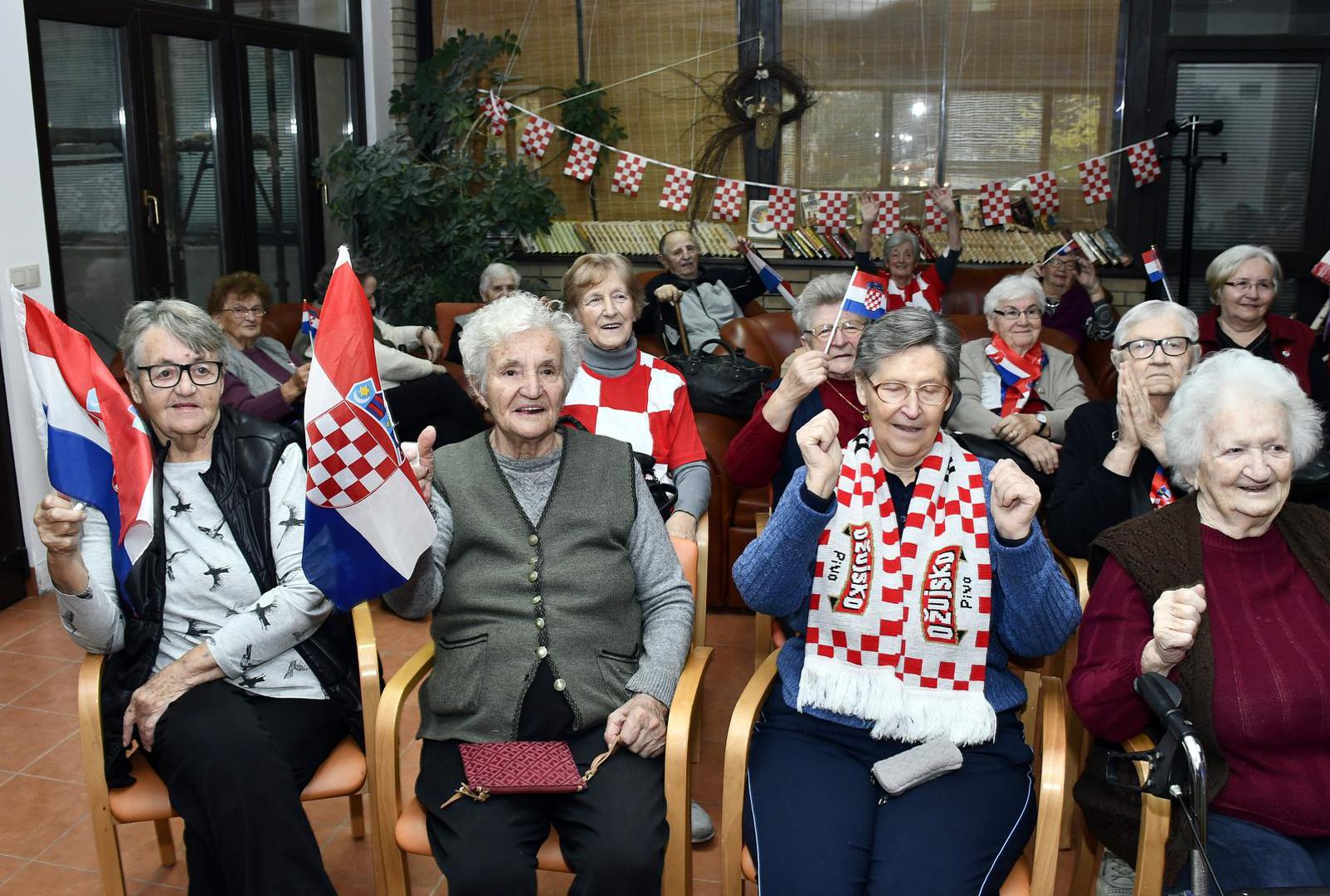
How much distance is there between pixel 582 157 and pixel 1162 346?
5.28m

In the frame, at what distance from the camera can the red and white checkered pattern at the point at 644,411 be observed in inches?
125

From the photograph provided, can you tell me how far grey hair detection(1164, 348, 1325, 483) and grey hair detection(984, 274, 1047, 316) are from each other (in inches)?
64.8

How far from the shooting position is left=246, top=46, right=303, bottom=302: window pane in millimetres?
6242

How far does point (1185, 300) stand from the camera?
7039 millimetres

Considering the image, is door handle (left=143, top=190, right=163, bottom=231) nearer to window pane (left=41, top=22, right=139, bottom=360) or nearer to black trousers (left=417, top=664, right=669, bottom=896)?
window pane (left=41, top=22, right=139, bottom=360)

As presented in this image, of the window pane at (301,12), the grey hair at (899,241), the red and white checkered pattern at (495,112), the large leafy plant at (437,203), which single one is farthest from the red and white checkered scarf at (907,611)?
the red and white checkered pattern at (495,112)

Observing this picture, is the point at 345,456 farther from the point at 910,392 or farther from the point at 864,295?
the point at 864,295

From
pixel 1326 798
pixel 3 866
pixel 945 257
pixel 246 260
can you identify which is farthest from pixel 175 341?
pixel 945 257

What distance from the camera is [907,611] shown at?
221 centimetres

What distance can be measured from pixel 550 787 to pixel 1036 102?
6344 mm

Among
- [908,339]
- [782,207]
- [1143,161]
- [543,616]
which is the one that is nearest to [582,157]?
[782,207]

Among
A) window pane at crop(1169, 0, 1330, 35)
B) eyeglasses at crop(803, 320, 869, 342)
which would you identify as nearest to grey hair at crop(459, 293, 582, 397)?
eyeglasses at crop(803, 320, 869, 342)

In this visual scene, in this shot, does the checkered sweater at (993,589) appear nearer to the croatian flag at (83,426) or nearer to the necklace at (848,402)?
the necklace at (848,402)

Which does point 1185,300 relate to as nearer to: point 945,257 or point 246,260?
point 945,257
